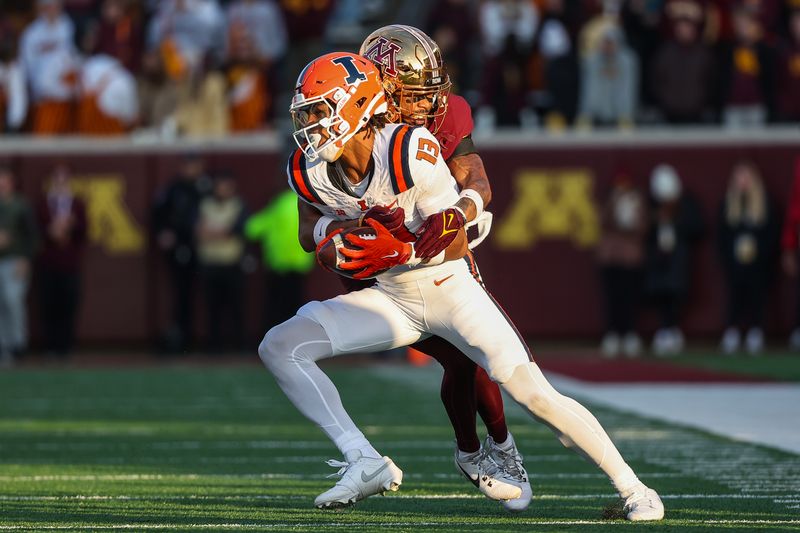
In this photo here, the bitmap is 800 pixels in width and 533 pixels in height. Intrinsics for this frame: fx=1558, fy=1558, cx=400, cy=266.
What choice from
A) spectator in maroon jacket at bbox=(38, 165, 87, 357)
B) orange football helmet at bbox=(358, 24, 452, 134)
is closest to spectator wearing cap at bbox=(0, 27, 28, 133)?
spectator in maroon jacket at bbox=(38, 165, 87, 357)

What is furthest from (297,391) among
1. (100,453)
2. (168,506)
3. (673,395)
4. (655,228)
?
(655,228)

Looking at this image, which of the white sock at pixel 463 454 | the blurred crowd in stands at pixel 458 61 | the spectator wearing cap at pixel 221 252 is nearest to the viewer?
the white sock at pixel 463 454

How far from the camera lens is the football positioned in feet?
16.0

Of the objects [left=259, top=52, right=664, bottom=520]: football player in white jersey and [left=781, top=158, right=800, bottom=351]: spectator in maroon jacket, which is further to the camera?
[left=781, top=158, right=800, bottom=351]: spectator in maroon jacket

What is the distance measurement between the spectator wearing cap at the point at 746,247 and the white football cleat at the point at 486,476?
948 cm

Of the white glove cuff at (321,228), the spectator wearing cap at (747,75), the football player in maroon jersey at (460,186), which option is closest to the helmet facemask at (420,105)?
the football player in maroon jersey at (460,186)

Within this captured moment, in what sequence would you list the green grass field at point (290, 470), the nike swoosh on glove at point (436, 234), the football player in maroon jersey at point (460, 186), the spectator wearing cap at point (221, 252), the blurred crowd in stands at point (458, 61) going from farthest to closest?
the blurred crowd in stands at point (458, 61), the spectator wearing cap at point (221, 252), the football player in maroon jersey at point (460, 186), the green grass field at point (290, 470), the nike swoosh on glove at point (436, 234)

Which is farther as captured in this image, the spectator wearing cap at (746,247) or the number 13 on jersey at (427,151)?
the spectator wearing cap at (746,247)

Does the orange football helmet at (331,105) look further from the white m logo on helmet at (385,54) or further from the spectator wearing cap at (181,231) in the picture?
the spectator wearing cap at (181,231)

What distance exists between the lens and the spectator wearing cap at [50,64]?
14.6 metres

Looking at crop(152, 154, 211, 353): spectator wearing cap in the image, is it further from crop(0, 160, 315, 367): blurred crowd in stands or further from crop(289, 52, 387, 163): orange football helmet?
crop(289, 52, 387, 163): orange football helmet

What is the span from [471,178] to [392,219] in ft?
1.46

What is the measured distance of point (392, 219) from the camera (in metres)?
4.91

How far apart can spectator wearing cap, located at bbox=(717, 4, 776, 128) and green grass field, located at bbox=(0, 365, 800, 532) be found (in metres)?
5.41
